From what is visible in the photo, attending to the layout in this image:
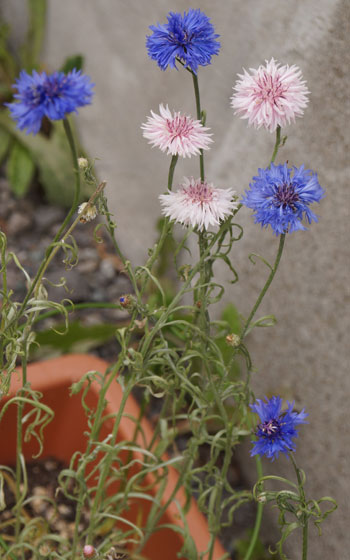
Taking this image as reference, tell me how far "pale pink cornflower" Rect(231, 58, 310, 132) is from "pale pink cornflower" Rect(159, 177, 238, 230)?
65 millimetres

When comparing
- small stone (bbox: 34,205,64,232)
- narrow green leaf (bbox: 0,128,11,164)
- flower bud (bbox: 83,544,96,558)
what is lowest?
flower bud (bbox: 83,544,96,558)

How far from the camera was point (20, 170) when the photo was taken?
5.12 feet

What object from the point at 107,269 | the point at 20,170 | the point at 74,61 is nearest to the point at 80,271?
the point at 107,269

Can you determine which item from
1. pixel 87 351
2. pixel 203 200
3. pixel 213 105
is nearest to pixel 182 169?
pixel 213 105

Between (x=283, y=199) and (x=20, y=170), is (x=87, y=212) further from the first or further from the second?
(x=20, y=170)

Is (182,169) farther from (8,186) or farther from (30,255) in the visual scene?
(8,186)

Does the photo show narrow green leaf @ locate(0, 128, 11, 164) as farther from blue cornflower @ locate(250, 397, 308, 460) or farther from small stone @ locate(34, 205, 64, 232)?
blue cornflower @ locate(250, 397, 308, 460)

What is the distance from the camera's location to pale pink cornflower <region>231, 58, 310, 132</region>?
0.51 metres

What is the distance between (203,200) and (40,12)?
1290mm

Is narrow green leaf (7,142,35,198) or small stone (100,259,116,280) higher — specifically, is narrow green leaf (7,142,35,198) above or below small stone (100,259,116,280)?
above

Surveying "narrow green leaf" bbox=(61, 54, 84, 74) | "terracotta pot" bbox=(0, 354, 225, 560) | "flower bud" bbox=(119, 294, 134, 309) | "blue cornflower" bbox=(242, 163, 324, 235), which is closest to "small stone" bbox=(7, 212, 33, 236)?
"narrow green leaf" bbox=(61, 54, 84, 74)

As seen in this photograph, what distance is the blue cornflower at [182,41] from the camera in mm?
Answer: 496

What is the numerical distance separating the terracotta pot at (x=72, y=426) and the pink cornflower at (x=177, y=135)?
476mm

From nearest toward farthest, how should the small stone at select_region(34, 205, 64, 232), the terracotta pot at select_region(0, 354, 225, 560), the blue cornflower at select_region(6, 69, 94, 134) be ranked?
the blue cornflower at select_region(6, 69, 94, 134), the terracotta pot at select_region(0, 354, 225, 560), the small stone at select_region(34, 205, 64, 232)
